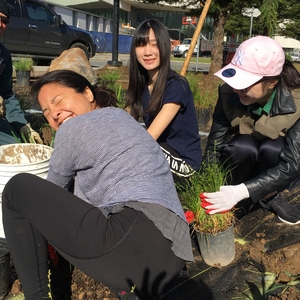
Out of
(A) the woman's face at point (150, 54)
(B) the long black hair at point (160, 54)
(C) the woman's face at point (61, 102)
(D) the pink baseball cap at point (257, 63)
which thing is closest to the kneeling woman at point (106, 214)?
(C) the woman's face at point (61, 102)

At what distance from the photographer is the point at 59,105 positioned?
4.83 feet

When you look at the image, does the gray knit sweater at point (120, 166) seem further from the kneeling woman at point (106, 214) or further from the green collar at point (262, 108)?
the green collar at point (262, 108)

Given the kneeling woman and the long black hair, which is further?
the long black hair

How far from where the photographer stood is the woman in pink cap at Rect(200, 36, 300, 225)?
1850 millimetres

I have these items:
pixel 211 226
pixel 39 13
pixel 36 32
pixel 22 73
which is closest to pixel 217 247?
pixel 211 226

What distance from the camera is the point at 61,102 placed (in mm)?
1471

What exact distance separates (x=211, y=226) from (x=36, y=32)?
8482 millimetres

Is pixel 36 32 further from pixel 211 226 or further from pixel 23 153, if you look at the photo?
pixel 211 226

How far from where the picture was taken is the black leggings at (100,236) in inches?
48.8

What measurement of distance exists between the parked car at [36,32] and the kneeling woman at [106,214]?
26.2 ft

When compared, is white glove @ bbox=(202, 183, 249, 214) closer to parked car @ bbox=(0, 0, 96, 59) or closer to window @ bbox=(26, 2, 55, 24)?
parked car @ bbox=(0, 0, 96, 59)

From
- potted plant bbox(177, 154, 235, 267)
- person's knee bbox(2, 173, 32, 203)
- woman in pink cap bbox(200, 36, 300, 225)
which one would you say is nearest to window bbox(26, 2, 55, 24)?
woman in pink cap bbox(200, 36, 300, 225)

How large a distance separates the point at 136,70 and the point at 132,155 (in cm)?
122

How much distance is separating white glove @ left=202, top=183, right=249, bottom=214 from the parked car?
25.6 feet
